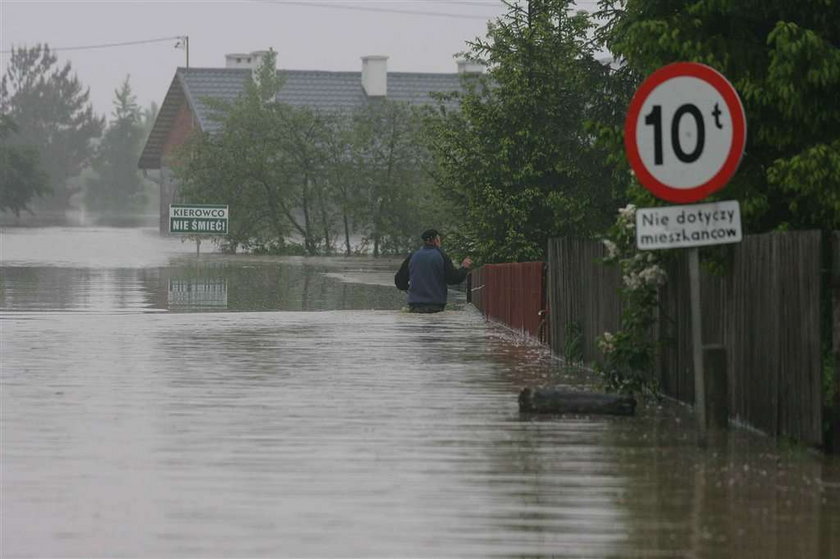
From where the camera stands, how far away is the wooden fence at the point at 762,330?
32.2 feet

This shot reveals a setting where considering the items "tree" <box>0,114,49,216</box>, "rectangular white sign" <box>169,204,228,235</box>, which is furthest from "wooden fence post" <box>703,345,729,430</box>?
"tree" <box>0,114,49,216</box>

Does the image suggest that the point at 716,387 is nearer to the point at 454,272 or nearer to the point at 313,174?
the point at 454,272

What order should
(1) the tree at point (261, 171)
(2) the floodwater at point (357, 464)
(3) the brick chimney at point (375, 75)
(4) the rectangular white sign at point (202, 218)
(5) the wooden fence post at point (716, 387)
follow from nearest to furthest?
(2) the floodwater at point (357, 464) → (5) the wooden fence post at point (716, 387) → (4) the rectangular white sign at point (202, 218) → (1) the tree at point (261, 171) → (3) the brick chimney at point (375, 75)

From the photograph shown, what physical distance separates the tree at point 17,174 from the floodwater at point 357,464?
88.0 m

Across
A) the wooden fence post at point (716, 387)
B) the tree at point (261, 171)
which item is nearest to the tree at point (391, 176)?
the tree at point (261, 171)

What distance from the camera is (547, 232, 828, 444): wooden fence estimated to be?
981cm

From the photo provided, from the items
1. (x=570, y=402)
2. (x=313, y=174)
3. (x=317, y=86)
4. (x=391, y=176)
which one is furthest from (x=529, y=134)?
(x=317, y=86)

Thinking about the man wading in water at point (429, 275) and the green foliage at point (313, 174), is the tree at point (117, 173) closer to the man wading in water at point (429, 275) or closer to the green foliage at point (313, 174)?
the green foliage at point (313, 174)

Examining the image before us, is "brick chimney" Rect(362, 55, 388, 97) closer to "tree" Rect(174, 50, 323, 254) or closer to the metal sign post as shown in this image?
"tree" Rect(174, 50, 323, 254)

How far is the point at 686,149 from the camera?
10133 mm

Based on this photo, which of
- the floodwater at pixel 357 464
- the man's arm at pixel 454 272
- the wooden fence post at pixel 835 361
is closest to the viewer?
the floodwater at pixel 357 464

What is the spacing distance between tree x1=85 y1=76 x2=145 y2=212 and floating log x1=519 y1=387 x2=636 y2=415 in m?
167

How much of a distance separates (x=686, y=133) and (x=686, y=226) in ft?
1.65

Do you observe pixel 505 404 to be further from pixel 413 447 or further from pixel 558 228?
pixel 558 228
